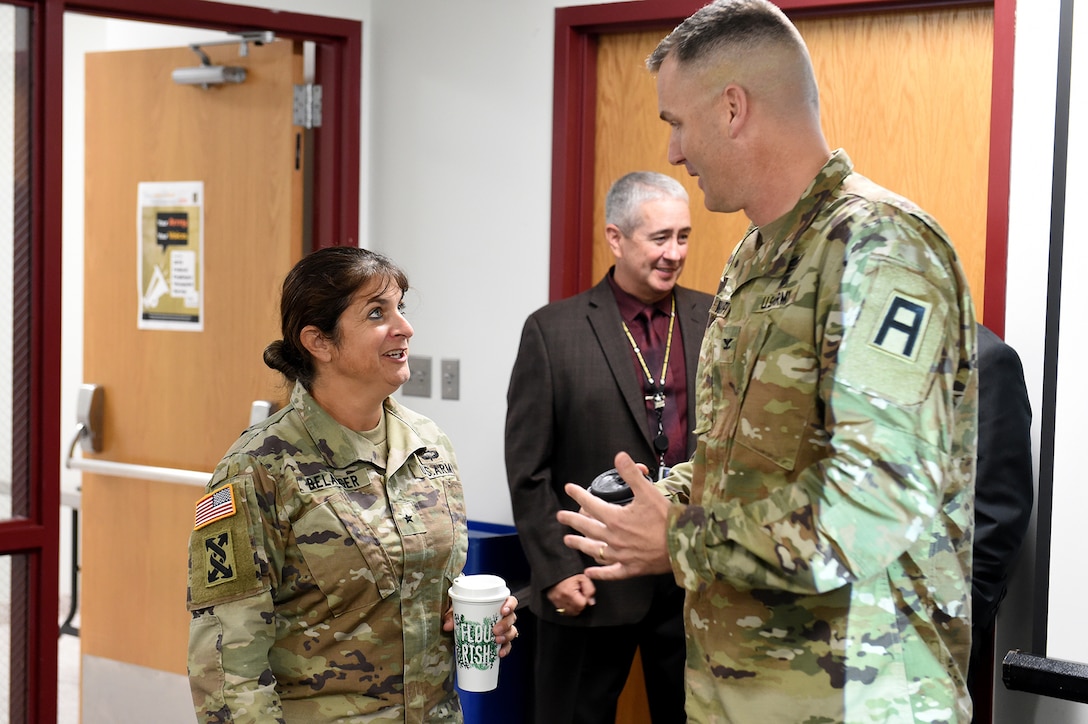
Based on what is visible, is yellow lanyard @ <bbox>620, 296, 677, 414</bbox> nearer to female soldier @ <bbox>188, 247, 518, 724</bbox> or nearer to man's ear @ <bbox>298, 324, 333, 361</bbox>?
female soldier @ <bbox>188, 247, 518, 724</bbox>

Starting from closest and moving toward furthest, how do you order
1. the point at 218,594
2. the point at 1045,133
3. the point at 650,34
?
1. the point at 218,594
2. the point at 1045,133
3. the point at 650,34

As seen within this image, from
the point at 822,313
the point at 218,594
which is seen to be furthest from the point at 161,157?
the point at 822,313

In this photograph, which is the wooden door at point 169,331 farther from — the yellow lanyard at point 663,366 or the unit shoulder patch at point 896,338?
the unit shoulder patch at point 896,338

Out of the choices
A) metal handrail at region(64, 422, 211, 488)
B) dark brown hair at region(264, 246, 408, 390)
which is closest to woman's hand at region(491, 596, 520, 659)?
dark brown hair at region(264, 246, 408, 390)

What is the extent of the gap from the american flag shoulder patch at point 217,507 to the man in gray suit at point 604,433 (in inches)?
48.3

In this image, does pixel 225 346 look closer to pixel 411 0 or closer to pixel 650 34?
pixel 411 0

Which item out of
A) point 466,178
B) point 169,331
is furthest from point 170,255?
point 466,178

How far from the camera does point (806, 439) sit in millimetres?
1431

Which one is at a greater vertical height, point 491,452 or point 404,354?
point 404,354

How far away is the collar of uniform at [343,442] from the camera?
6.44ft

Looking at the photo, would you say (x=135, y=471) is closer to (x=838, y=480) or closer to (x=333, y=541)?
(x=333, y=541)

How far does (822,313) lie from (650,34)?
7.14 ft

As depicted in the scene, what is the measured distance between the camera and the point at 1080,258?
239 cm

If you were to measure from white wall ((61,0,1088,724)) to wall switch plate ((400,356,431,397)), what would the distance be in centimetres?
3
